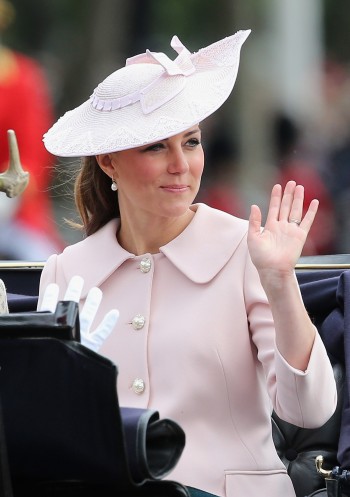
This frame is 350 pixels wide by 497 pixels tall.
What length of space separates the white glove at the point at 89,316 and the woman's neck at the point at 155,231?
1.81 feet

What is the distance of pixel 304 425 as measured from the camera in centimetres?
247

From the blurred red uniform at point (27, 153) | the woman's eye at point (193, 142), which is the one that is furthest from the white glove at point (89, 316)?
the blurred red uniform at point (27, 153)

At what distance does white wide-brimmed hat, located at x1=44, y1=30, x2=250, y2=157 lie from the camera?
2.62 metres

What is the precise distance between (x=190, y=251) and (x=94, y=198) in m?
0.32

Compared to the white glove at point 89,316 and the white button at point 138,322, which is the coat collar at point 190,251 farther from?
the white glove at point 89,316

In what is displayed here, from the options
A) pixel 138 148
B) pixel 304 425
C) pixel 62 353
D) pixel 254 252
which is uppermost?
pixel 138 148

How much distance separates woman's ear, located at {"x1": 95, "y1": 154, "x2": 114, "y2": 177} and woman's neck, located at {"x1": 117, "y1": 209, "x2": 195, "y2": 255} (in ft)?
0.36

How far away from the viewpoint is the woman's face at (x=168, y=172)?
267 centimetres

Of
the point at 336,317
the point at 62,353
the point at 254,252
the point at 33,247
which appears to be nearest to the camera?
the point at 62,353

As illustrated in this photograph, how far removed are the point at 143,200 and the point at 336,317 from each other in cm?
52

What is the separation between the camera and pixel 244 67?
7293 millimetres

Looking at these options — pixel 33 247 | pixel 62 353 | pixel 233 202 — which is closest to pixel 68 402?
pixel 62 353

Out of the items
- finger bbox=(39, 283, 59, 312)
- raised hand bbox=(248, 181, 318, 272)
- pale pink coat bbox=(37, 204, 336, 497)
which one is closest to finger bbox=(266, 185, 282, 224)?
raised hand bbox=(248, 181, 318, 272)

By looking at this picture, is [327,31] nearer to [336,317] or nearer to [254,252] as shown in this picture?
[336,317]
